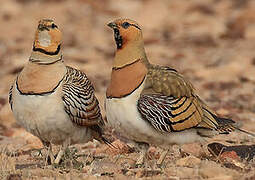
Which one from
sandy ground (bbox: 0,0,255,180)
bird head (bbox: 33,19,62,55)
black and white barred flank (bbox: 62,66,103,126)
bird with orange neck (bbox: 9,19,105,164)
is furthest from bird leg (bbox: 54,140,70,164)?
bird head (bbox: 33,19,62,55)

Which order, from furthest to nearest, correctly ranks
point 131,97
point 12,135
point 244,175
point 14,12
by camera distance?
point 14,12 → point 12,135 → point 131,97 → point 244,175

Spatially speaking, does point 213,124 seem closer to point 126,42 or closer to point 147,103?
point 147,103

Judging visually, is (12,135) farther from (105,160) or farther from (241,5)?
(241,5)

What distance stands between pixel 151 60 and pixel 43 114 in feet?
27.5

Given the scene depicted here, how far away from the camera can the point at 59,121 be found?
6.18 metres

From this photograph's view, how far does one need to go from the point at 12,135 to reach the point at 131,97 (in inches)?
141

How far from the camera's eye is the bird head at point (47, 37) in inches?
248

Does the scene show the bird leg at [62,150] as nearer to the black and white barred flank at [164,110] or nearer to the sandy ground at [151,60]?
the sandy ground at [151,60]

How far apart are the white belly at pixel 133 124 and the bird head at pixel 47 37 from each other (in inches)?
32.7

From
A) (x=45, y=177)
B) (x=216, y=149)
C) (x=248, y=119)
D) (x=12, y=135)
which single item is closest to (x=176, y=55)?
(x=248, y=119)

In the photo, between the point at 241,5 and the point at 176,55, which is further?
the point at 241,5

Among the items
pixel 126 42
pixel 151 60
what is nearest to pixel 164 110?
pixel 126 42

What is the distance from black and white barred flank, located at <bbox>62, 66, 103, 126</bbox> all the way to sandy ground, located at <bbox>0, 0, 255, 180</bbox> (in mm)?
362

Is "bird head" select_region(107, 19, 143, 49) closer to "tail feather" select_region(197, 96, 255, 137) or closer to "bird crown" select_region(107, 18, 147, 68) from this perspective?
"bird crown" select_region(107, 18, 147, 68)
